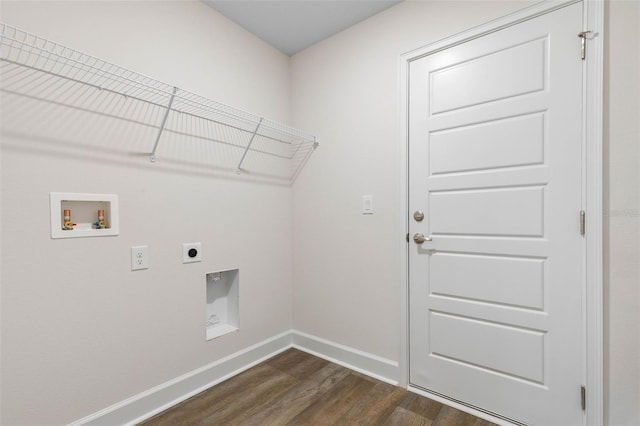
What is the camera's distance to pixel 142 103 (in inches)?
65.7

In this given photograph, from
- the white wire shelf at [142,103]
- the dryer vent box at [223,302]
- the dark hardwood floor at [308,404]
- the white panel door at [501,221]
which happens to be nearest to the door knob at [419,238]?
the white panel door at [501,221]

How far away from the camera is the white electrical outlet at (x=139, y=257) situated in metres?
1.62

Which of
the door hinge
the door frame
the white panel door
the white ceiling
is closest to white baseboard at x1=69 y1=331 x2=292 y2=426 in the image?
the white panel door

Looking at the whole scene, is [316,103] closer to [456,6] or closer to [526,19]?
[456,6]

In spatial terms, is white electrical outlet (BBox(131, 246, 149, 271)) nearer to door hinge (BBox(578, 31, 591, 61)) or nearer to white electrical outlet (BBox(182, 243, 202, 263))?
white electrical outlet (BBox(182, 243, 202, 263))

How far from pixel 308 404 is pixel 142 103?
6.36 ft

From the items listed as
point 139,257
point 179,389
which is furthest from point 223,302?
point 139,257

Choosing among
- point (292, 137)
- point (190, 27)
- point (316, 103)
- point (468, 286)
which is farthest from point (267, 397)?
point (190, 27)

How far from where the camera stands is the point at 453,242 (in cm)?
178

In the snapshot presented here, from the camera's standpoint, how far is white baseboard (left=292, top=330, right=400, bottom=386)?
79.1 inches

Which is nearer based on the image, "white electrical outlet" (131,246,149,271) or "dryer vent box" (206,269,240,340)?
"white electrical outlet" (131,246,149,271)

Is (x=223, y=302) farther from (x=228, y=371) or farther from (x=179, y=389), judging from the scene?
(x=179, y=389)

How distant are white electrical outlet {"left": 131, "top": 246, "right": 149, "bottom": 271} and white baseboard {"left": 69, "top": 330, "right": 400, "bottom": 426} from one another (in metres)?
0.68

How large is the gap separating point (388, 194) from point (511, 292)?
34.6 inches
